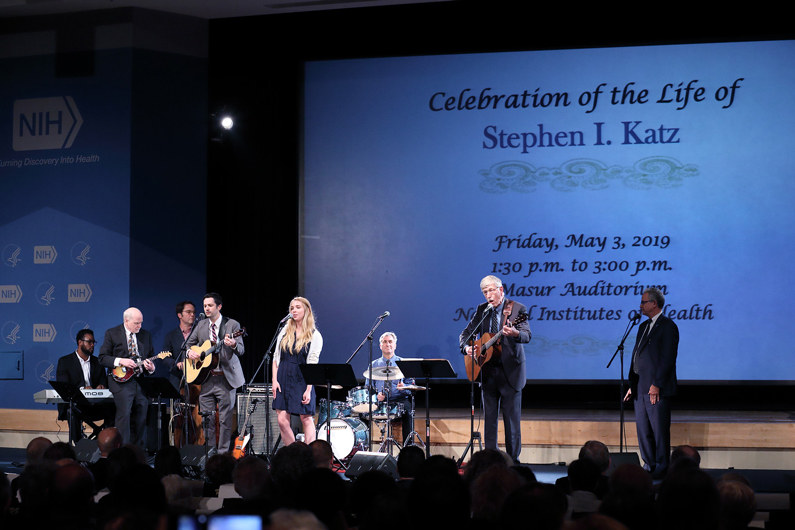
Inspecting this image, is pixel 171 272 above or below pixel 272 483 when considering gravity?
above

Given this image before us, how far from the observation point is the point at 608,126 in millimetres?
8969

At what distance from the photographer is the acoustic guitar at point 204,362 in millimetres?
7715

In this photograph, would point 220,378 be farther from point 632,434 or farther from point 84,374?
point 632,434

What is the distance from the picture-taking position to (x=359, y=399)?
823cm

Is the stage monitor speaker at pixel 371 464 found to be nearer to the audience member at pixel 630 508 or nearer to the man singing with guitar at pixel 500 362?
the man singing with guitar at pixel 500 362

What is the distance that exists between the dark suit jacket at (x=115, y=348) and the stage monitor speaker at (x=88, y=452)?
2190 millimetres

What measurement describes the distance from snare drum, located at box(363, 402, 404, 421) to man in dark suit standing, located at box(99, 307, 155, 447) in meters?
2.38

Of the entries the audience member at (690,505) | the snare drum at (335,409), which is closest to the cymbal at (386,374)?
the snare drum at (335,409)

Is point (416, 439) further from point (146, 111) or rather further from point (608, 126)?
point (146, 111)

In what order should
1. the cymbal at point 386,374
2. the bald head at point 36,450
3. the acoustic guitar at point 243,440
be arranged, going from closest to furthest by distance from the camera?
the bald head at point 36,450 → the cymbal at point 386,374 → the acoustic guitar at point 243,440

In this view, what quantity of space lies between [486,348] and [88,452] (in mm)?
3315

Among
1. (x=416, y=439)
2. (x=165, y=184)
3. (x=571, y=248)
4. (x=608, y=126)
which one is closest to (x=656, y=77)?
(x=608, y=126)

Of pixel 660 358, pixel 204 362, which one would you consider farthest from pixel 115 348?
pixel 660 358

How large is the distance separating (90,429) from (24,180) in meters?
3.12
